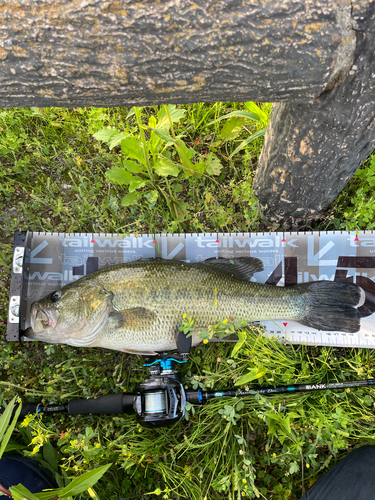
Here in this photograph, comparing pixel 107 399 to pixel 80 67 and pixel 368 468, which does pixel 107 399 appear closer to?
pixel 368 468

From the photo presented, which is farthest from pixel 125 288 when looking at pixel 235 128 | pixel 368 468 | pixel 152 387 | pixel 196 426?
pixel 368 468

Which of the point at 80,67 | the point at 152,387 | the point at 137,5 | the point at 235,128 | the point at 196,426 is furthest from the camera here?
the point at 235,128

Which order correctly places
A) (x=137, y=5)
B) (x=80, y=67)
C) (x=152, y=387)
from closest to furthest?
(x=137, y=5) < (x=80, y=67) < (x=152, y=387)

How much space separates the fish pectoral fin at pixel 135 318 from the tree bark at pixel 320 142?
1461mm

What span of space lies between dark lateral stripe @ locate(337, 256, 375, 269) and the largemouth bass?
0.30m

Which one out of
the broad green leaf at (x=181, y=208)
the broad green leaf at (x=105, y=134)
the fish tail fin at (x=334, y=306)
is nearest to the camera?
the fish tail fin at (x=334, y=306)

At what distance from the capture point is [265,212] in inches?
115

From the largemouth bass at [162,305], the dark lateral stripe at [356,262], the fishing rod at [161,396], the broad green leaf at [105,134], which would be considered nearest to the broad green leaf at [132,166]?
the broad green leaf at [105,134]

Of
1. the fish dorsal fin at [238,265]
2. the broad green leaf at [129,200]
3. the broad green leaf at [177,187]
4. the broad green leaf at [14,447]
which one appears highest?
Answer: the broad green leaf at [177,187]

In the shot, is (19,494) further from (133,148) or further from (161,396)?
(133,148)

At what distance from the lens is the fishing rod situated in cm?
245

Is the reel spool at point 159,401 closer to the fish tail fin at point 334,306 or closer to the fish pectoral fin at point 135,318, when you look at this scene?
the fish pectoral fin at point 135,318

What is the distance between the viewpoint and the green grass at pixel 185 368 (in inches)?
102

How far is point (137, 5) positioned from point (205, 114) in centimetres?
190
